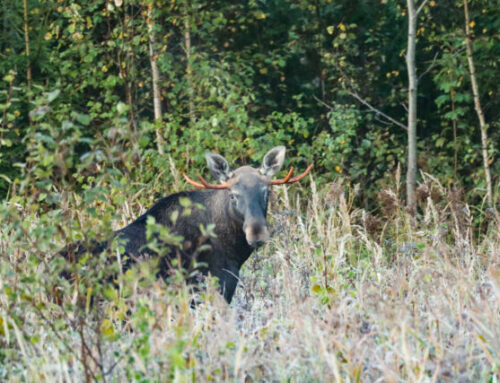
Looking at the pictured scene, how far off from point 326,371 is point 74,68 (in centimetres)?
996

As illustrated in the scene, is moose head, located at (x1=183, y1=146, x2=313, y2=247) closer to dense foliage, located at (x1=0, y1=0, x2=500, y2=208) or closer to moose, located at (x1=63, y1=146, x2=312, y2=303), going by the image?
moose, located at (x1=63, y1=146, x2=312, y2=303)

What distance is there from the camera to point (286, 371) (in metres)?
3.77

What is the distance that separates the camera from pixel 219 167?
21.8ft

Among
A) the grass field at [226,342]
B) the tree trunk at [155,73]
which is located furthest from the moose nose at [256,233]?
the tree trunk at [155,73]

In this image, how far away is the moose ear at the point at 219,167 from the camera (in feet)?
21.6

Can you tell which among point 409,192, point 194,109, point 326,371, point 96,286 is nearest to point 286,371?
point 326,371

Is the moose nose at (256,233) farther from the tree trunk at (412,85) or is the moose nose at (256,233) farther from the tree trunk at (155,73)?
the tree trunk at (155,73)

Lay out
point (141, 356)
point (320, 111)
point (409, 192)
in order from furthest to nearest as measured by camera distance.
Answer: point (320, 111), point (409, 192), point (141, 356)

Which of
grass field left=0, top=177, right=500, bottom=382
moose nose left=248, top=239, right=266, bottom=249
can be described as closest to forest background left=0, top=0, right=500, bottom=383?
grass field left=0, top=177, right=500, bottom=382

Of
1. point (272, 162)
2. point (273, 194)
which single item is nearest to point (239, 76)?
point (273, 194)

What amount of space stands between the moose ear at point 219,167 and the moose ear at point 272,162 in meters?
0.30

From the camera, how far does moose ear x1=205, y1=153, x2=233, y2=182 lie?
6.58 m

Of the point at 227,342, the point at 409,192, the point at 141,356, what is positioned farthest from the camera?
the point at 409,192

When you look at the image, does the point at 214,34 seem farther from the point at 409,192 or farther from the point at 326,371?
the point at 326,371
